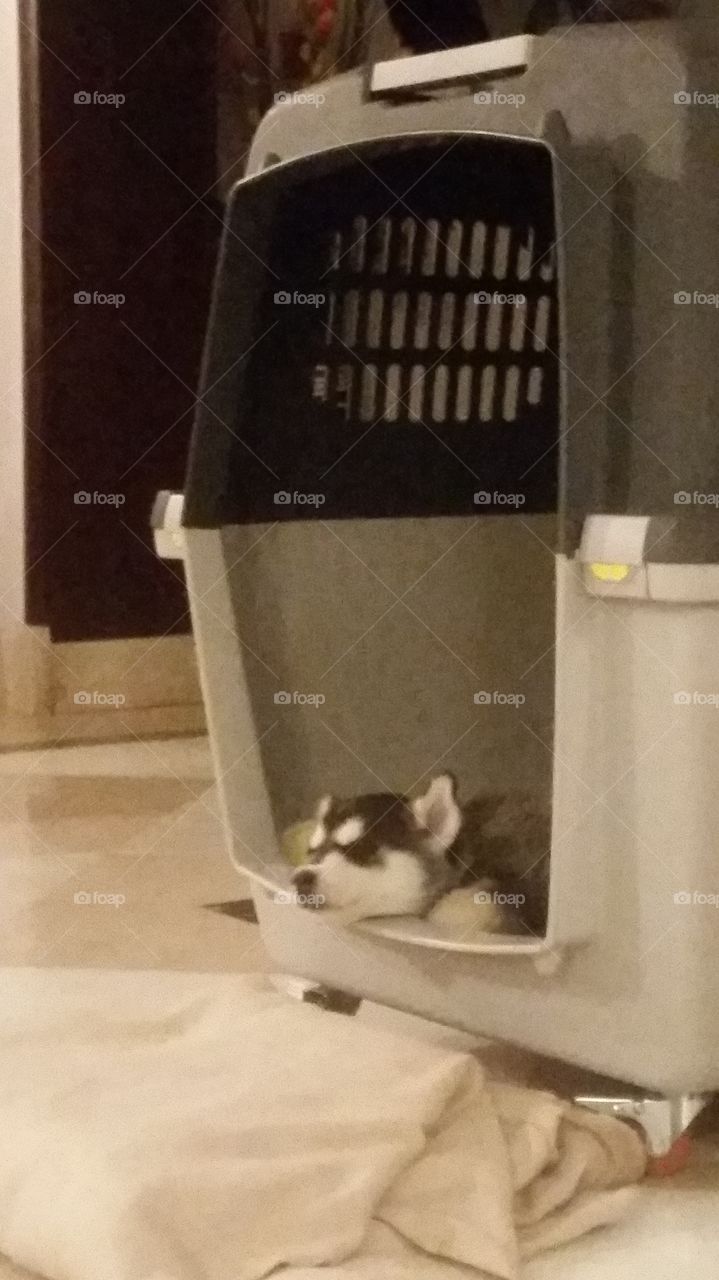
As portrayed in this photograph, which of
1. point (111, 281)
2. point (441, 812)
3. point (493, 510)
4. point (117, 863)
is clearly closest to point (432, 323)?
point (493, 510)

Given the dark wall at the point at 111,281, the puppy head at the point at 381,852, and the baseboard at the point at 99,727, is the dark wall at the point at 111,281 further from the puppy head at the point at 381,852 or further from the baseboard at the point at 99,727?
the puppy head at the point at 381,852

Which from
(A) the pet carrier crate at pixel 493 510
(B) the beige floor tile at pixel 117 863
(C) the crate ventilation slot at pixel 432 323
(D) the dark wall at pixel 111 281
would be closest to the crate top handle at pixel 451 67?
(A) the pet carrier crate at pixel 493 510

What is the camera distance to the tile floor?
871 millimetres

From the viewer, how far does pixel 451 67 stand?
1.00 m

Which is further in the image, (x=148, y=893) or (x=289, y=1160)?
(x=148, y=893)

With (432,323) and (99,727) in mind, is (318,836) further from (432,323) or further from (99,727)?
(99,727)

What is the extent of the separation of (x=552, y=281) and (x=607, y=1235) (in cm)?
75

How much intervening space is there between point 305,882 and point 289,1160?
31cm

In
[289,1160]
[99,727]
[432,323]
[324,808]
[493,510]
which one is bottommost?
[99,727]

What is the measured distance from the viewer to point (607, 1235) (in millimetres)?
879

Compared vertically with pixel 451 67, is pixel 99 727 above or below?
below

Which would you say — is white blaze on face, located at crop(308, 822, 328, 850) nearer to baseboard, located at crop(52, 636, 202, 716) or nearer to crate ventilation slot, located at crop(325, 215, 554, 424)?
crate ventilation slot, located at crop(325, 215, 554, 424)

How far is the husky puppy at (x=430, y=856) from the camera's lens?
1107 millimetres

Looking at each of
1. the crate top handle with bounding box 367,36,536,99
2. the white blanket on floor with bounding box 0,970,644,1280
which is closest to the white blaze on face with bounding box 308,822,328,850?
the white blanket on floor with bounding box 0,970,644,1280
